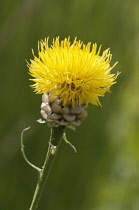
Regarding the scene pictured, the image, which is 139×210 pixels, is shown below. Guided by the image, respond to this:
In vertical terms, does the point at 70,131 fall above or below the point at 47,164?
above

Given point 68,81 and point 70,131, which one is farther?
point 70,131

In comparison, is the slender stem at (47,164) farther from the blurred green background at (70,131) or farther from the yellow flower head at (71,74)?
the blurred green background at (70,131)

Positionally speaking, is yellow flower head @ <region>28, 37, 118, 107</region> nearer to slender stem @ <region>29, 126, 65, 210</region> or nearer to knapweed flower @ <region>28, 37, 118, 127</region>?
knapweed flower @ <region>28, 37, 118, 127</region>

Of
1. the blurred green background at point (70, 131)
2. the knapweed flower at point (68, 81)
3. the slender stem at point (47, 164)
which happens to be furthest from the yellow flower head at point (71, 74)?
the blurred green background at point (70, 131)

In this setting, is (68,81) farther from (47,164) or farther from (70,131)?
(70,131)

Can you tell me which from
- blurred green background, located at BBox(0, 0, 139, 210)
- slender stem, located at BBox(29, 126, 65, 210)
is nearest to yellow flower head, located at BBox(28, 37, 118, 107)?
slender stem, located at BBox(29, 126, 65, 210)

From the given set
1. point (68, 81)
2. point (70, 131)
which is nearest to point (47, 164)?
point (68, 81)
